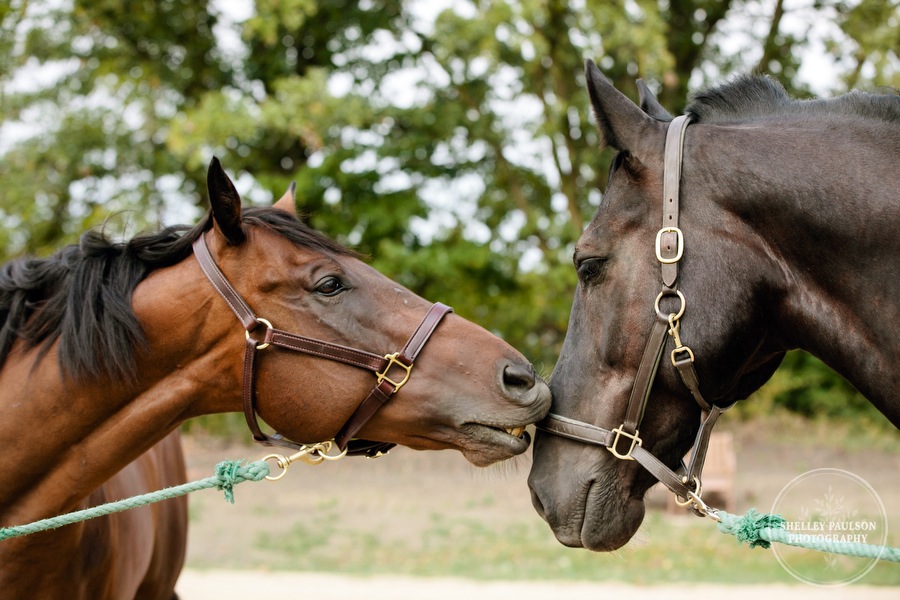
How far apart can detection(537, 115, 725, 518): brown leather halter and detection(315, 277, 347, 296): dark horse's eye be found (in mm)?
890

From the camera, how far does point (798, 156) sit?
2.46 metres

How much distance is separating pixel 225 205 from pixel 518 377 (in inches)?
48.2

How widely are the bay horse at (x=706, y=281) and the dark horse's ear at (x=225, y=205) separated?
→ 1.25 meters

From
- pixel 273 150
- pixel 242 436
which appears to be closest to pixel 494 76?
pixel 273 150

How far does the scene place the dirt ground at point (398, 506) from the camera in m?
8.01

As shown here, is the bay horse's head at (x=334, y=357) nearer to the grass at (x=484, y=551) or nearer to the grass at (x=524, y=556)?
the grass at (x=484, y=551)

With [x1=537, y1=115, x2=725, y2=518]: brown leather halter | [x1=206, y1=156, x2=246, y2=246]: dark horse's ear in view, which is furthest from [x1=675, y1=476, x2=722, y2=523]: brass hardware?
[x1=206, y1=156, x2=246, y2=246]: dark horse's ear

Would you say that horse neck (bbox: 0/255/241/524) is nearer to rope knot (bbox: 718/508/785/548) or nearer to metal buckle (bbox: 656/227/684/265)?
metal buckle (bbox: 656/227/684/265)

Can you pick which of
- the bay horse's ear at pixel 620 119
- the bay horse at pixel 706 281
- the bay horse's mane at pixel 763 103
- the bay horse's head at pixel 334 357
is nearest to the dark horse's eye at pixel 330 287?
the bay horse's head at pixel 334 357

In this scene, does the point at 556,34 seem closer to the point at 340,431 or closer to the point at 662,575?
A: the point at 662,575

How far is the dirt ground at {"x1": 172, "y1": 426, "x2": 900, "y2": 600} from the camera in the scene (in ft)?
26.3

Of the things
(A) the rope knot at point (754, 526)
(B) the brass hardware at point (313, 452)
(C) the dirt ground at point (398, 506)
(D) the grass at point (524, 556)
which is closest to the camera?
(A) the rope knot at point (754, 526)

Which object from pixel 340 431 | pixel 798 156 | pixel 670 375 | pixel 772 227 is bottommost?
pixel 340 431

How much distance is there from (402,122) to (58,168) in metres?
7.54
